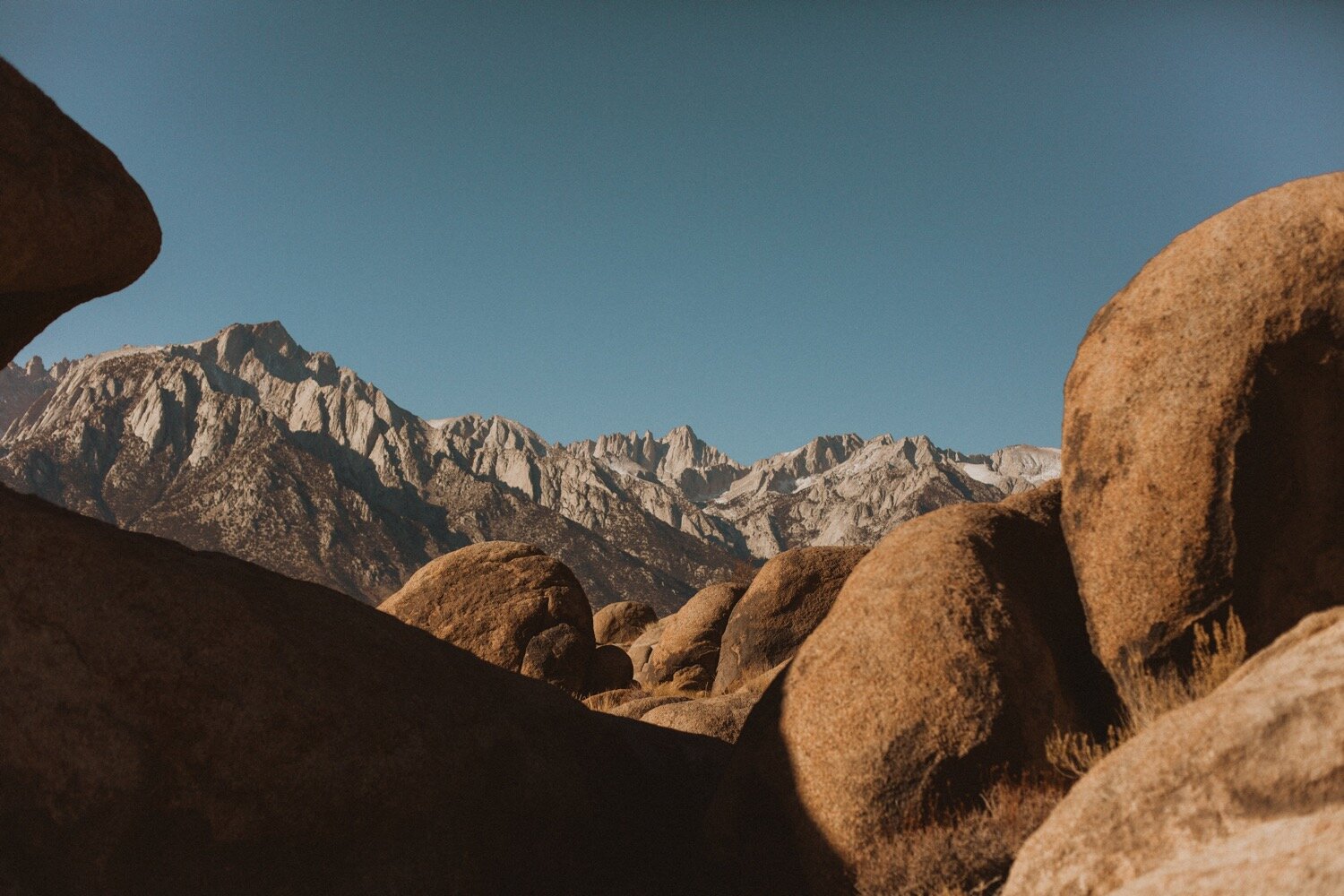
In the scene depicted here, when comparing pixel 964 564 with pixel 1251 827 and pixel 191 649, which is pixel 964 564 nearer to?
pixel 1251 827

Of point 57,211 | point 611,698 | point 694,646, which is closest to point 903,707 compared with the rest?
point 57,211

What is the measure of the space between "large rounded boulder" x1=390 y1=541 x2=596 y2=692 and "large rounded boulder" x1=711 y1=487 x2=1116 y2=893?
45.5 feet

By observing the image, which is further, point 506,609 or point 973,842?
Result: point 506,609

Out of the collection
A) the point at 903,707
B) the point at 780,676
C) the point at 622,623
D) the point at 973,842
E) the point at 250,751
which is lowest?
the point at 973,842

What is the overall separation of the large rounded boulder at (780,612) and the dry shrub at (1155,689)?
14.6m

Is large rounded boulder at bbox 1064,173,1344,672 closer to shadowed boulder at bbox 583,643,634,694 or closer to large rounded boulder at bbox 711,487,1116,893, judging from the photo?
large rounded boulder at bbox 711,487,1116,893

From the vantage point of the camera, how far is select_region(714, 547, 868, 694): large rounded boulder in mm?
23453

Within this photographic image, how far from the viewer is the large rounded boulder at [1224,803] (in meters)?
4.48

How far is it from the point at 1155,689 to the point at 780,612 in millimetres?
15445

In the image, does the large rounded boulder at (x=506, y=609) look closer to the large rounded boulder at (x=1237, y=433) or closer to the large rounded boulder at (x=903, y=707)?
the large rounded boulder at (x=903, y=707)

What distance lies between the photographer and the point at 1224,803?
5.11 metres

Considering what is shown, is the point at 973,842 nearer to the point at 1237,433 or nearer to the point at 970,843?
the point at 970,843

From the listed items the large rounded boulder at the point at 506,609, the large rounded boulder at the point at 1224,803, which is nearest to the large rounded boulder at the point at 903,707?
the large rounded boulder at the point at 1224,803

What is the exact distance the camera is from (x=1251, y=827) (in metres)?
4.86
